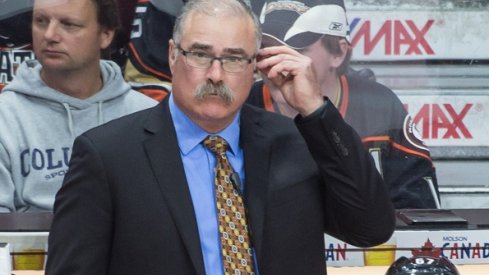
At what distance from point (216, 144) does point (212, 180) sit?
9 centimetres

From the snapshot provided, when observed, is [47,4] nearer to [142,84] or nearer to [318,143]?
[142,84]

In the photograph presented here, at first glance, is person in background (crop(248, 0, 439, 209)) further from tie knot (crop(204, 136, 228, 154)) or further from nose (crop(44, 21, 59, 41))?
tie knot (crop(204, 136, 228, 154))

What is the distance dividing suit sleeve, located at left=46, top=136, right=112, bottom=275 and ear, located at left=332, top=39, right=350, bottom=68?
1763 mm

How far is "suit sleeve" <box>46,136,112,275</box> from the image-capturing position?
2387mm

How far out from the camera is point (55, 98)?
3861 millimetres

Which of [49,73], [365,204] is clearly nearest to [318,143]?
[365,204]

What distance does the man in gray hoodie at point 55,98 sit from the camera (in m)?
3.80

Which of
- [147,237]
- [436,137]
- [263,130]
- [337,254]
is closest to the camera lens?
[147,237]

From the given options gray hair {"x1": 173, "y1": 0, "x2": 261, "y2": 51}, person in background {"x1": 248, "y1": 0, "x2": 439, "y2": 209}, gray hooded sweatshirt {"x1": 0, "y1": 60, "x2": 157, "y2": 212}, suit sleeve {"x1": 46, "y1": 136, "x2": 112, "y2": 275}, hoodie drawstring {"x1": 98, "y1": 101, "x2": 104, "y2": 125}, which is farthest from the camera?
person in background {"x1": 248, "y1": 0, "x2": 439, "y2": 209}

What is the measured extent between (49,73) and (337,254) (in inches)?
47.1

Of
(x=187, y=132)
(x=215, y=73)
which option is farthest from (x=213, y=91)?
(x=187, y=132)

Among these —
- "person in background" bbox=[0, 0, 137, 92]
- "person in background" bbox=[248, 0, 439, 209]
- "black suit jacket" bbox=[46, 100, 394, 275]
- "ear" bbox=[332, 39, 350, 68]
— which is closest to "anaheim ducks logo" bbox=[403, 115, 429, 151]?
"person in background" bbox=[248, 0, 439, 209]

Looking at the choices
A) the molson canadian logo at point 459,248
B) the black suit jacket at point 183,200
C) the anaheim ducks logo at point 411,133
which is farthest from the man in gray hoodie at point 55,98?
the black suit jacket at point 183,200

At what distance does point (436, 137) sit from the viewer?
4.09 m
